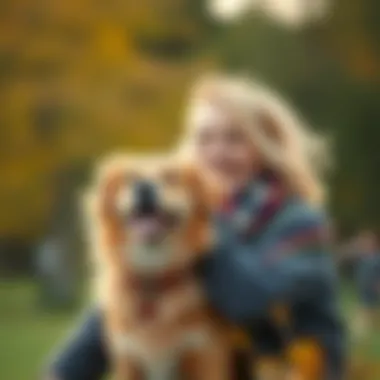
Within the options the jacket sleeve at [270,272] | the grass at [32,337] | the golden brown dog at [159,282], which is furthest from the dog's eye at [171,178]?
the grass at [32,337]

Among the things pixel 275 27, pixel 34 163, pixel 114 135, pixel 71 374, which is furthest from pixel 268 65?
pixel 71 374

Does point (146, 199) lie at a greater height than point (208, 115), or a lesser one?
lesser

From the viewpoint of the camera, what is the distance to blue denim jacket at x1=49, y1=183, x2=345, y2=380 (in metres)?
1.18

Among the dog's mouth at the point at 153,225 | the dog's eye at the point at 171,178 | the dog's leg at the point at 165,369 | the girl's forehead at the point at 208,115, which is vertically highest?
the girl's forehead at the point at 208,115

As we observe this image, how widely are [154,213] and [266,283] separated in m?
0.17

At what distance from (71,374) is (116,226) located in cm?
21

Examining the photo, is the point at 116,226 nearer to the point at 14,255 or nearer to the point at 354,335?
the point at 14,255

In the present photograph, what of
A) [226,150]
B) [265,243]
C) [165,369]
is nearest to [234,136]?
[226,150]

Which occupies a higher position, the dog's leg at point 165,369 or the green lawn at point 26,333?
the green lawn at point 26,333

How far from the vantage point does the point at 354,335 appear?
3.93 feet

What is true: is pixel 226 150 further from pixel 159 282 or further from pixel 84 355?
pixel 84 355

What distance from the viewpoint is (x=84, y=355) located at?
3.96 feet

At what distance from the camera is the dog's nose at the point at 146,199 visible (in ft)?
3.78

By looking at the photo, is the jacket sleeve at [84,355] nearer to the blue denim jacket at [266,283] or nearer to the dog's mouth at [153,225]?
the blue denim jacket at [266,283]
